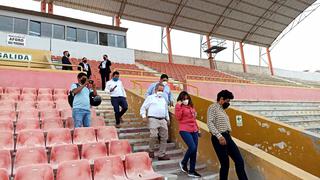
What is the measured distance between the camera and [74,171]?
349 cm

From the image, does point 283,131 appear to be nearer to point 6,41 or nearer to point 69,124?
point 69,124

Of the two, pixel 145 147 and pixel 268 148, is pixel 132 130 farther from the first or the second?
pixel 268 148

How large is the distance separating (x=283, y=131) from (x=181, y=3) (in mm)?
16372

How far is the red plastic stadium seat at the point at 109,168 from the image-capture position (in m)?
3.72

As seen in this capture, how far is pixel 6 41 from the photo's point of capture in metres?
13.8

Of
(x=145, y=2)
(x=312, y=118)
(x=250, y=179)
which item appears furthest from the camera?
(x=145, y=2)

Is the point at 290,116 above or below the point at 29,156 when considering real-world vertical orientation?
above

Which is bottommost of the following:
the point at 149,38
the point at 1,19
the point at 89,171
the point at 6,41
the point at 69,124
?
the point at 89,171

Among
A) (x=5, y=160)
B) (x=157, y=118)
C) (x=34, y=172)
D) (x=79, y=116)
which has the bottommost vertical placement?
(x=34, y=172)

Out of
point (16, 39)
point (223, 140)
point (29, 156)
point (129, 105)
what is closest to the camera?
point (29, 156)

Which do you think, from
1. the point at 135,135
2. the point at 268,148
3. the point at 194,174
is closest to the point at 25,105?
the point at 135,135

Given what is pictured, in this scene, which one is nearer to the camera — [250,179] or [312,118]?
[250,179]

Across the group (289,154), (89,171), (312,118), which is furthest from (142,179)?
(312,118)

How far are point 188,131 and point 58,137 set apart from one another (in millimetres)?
2092
